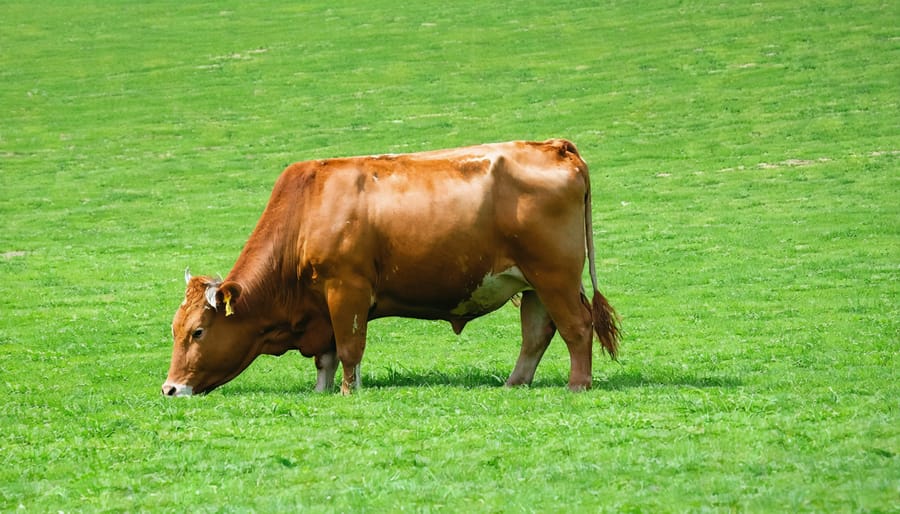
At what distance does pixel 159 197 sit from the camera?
37.1m

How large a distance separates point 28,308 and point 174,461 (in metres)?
14.2

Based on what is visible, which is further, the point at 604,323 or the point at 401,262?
the point at 604,323

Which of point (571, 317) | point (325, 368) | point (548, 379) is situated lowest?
point (548, 379)

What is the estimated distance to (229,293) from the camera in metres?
14.4

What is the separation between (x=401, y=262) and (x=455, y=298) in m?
0.72

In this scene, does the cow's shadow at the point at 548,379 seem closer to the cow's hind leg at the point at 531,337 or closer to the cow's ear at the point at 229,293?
the cow's hind leg at the point at 531,337

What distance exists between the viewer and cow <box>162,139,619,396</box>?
14.1 m

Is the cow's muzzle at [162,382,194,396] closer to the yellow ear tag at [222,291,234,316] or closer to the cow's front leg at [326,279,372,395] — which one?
the yellow ear tag at [222,291,234,316]

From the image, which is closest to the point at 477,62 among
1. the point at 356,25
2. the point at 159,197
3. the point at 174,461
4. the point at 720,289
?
the point at 356,25

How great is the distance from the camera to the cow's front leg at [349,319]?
14.3 metres

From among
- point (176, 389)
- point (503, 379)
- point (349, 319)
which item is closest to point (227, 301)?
point (176, 389)

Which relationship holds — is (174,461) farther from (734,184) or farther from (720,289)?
(734,184)

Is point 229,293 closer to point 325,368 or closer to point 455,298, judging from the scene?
point 325,368

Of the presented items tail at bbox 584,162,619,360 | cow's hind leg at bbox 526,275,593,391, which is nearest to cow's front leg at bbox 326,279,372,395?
cow's hind leg at bbox 526,275,593,391
